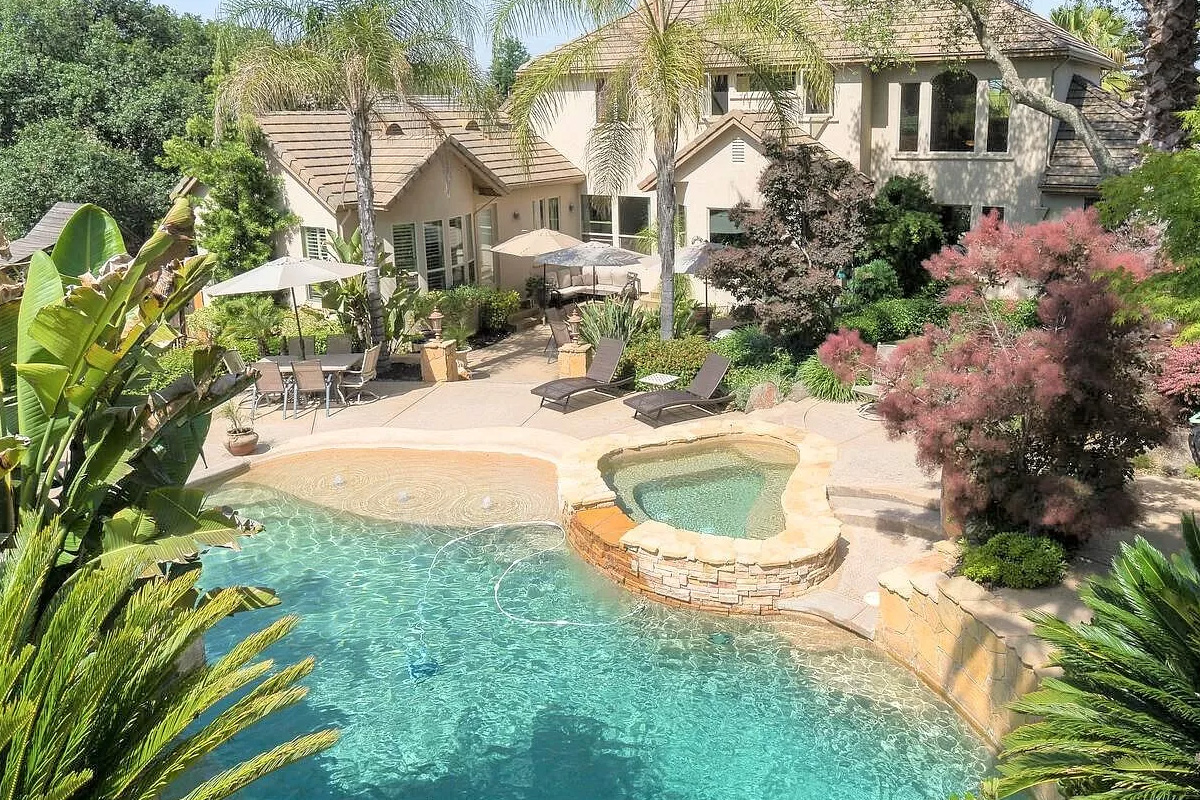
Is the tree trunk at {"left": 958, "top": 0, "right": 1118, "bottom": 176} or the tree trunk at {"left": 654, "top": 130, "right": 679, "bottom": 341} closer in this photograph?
the tree trunk at {"left": 958, "top": 0, "right": 1118, "bottom": 176}

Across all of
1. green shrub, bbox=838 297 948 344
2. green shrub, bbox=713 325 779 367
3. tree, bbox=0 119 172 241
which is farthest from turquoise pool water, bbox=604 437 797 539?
tree, bbox=0 119 172 241

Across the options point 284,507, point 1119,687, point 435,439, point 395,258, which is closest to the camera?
point 1119,687

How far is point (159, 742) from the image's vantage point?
487 centimetres

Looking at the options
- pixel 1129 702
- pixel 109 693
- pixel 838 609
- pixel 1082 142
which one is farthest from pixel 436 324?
pixel 1129 702

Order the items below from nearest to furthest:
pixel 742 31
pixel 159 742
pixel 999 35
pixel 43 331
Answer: pixel 159 742, pixel 43 331, pixel 742 31, pixel 999 35

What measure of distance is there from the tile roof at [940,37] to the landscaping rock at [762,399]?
7660 millimetres

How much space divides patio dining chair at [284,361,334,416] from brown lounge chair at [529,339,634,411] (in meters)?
4.11

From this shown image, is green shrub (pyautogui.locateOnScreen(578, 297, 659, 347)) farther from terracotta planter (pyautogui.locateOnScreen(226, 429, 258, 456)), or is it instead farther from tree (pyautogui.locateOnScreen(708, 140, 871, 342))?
terracotta planter (pyautogui.locateOnScreen(226, 429, 258, 456))

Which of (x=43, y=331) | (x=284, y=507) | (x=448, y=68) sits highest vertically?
(x=448, y=68)

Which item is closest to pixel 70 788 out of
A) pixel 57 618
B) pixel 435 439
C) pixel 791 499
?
pixel 57 618

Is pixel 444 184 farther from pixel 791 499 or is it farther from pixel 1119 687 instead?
pixel 1119 687

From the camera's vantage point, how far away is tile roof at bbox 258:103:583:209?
23891 mm

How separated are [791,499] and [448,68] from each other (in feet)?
40.0

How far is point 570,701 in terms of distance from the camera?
9.84 m
